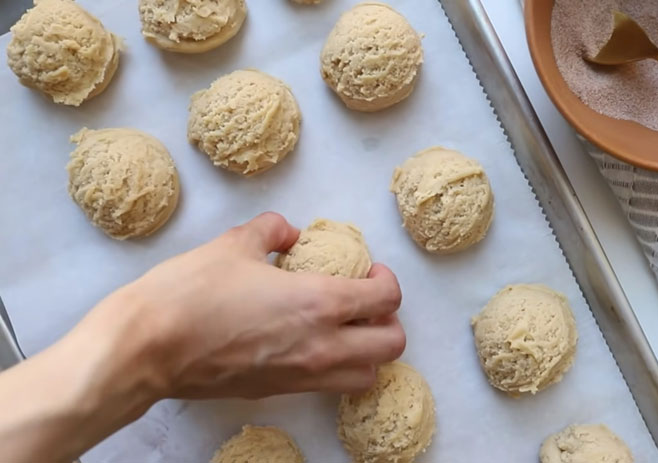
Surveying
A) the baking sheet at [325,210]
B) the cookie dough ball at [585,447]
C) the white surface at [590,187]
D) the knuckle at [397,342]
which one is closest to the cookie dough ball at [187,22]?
the baking sheet at [325,210]

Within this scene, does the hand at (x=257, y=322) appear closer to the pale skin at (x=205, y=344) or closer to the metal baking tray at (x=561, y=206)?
the pale skin at (x=205, y=344)

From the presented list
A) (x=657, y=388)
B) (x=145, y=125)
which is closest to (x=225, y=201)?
(x=145, y=125)

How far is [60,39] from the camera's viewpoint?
1.04 m

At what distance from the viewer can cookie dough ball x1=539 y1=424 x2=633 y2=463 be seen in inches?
40.6

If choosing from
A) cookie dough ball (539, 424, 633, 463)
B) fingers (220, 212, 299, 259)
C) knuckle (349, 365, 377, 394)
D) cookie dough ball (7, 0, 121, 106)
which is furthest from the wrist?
cookie dough ball (539, 424, 633, 463)

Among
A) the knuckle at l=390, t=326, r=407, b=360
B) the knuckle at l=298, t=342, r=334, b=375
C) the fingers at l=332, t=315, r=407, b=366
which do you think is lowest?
the knuckle at l=390, t=326, r=407, b=360

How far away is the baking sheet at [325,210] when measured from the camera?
1.07 meters

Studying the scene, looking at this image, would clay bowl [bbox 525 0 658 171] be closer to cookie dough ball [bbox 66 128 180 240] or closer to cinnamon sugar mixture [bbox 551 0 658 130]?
cinnamon sugar mixture [bbox 551 0 658 130]

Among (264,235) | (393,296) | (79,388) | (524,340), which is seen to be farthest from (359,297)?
(79,388)

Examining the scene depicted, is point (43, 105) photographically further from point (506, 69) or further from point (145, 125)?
point (506, 69)

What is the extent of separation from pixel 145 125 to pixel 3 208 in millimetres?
253

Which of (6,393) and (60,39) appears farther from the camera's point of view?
(60,39)

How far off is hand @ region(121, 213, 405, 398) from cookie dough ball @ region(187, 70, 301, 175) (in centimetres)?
12

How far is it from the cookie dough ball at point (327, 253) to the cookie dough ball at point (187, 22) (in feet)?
1.10
